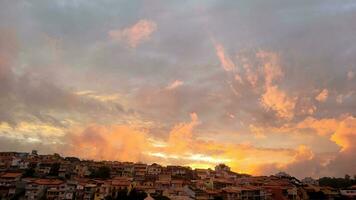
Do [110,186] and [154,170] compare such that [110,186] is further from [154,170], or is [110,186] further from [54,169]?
[154,170]

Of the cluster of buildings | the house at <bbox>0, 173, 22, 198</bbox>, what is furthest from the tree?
the house at <bbox>0, 173, 22, 198</bbox>

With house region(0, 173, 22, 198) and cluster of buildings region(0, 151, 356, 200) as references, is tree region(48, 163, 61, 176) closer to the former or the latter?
cluster of buildings region(0, 151, 356, 200)

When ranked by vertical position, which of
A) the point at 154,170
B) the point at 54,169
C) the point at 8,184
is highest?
the point at 154,170

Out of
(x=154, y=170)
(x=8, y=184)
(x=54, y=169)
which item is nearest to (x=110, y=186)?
(x=8, y=184)

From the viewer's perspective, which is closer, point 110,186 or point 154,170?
point 110,186

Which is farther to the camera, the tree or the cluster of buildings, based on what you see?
the tree

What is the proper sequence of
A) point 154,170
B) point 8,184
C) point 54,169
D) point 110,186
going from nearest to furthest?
1. point 8,184
2. point 110,186
3. point 54,169
4. point 154,170

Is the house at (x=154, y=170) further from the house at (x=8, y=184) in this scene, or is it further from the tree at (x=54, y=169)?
the house at (x=8, y=184)

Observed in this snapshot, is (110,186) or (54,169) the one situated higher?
(54,169)

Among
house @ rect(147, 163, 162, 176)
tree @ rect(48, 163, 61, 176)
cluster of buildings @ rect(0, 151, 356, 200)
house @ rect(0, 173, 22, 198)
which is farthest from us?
house @ rect(147, 163, 162, 176)

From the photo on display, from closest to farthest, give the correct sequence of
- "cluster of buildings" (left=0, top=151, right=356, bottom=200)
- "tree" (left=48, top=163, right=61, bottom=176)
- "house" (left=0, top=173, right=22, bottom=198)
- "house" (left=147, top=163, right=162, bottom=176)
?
"house" (left=0, top=173, right=22, bottom=198) → "cluster of buildings" (left=0, top=151, right=356, bottom=200) → "tree" (left=48, top=163, right=61, bottom=176) → "house" (left=147, top=163, right=162, bottom=176)

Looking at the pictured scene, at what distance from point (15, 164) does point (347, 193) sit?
87241mm

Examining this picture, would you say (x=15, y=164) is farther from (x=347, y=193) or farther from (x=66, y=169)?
(x=347, y=193)

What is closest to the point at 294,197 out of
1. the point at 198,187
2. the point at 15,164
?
the point at 198,187
